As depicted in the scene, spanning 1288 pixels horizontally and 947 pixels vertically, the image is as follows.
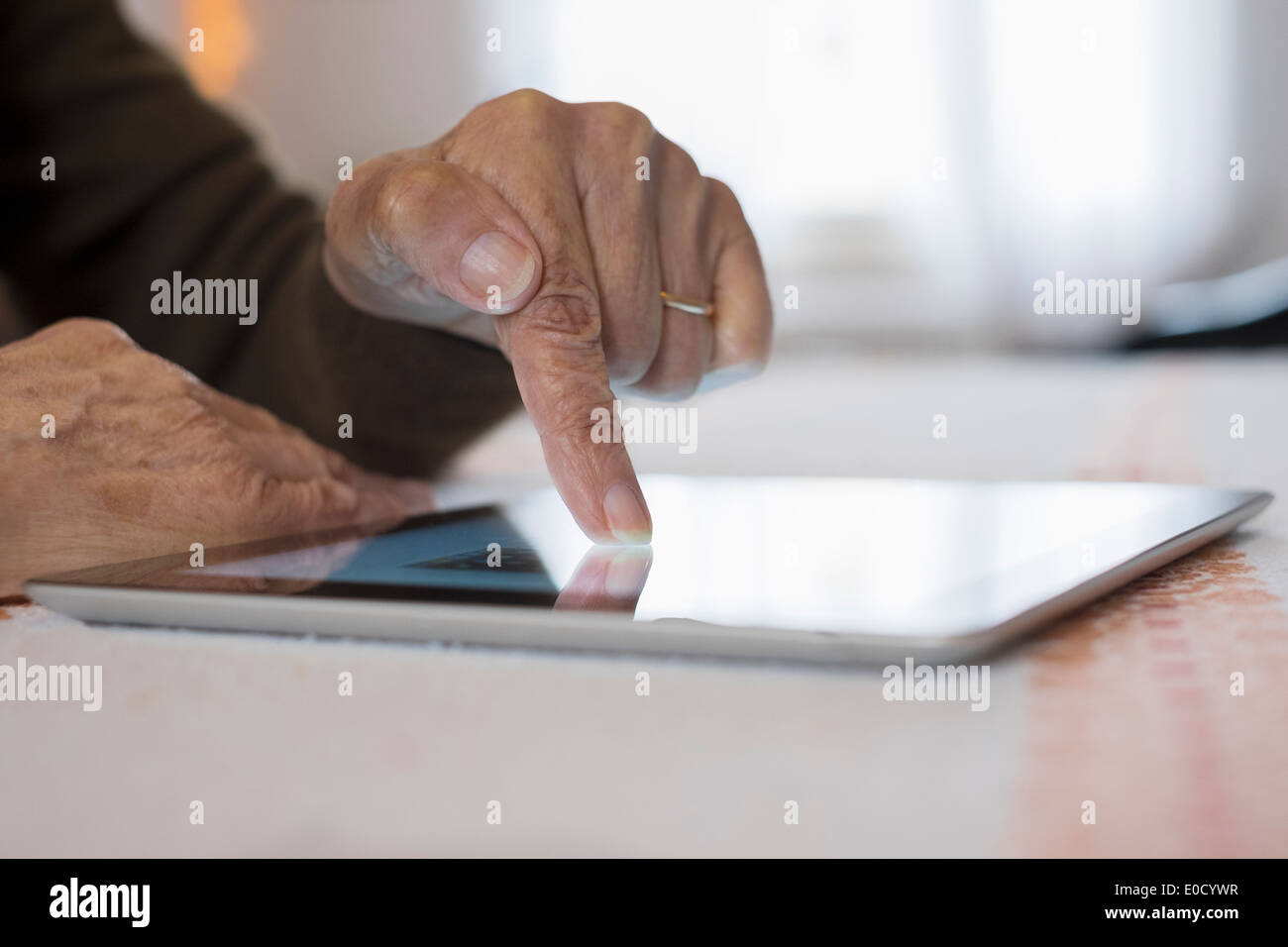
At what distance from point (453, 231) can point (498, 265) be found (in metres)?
0.04

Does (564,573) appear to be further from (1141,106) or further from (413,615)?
(1141,106)

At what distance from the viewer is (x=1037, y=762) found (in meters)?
0.32

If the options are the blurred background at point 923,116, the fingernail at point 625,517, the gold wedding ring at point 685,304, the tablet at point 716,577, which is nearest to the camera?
the tablet at point 716,577

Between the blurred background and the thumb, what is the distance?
2862 mm

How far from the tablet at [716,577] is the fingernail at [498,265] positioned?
13 cm

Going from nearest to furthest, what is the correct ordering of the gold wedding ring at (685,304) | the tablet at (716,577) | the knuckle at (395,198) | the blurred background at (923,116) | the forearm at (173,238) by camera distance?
A: the tablet at (716,577) → the knuckle at (395,198) → the gold wedding ring at (685,304) → the forearm at (173,238) → the blurred background at (923,116)

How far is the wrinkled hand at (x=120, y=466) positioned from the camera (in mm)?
597

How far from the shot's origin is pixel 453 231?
651 mm

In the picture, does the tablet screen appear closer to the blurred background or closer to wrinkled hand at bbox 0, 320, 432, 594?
wrinkled hand at bbox 0, 320, 432, 594

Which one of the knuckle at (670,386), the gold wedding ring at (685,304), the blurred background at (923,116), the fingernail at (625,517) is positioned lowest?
the fingernail at (625,517)

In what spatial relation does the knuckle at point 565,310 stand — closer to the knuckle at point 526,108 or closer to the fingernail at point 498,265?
the fingernail at point 498,265

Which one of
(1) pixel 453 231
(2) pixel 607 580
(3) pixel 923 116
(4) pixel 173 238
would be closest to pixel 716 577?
(2) pixel 607 580

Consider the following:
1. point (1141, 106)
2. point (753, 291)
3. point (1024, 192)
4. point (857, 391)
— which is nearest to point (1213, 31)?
point (1141, 106)

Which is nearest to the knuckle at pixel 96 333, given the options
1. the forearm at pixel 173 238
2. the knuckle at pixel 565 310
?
the knuckle at pixel 565 310
